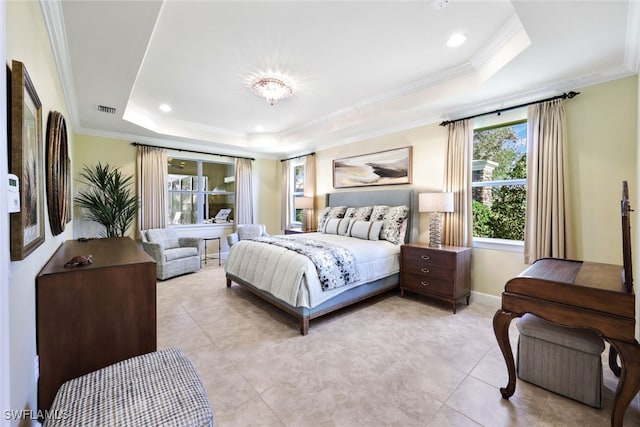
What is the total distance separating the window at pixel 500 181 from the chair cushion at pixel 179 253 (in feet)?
14.9

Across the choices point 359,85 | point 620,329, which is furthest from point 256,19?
point 620,329

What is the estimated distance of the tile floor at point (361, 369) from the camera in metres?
1.59

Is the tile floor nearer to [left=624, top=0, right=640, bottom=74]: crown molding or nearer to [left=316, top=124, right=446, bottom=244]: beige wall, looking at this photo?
[left=316, top=124, right=446, bottom=244]: beige wall

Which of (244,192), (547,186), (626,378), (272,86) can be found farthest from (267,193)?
(626,378)

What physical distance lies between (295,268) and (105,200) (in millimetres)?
3578

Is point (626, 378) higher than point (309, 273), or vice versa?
point (309, 273)

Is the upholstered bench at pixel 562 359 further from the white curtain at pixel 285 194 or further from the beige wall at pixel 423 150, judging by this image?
the white curtain at pixel 285 194

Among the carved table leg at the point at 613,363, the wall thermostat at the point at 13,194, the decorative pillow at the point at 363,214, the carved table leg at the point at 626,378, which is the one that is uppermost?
the wall thermostat at the point at 13,194

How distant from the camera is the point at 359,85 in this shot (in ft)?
11.2

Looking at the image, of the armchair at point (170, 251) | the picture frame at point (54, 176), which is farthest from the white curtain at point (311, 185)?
the picture frame at point (54, 176)

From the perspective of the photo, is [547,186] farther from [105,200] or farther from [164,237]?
[105,200]

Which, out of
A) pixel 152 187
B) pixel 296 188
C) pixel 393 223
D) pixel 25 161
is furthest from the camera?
pixel 296 188

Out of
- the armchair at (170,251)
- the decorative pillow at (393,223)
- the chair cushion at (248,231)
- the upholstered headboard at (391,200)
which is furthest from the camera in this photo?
the chair cushion at (248,231)

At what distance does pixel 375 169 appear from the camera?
459cm
